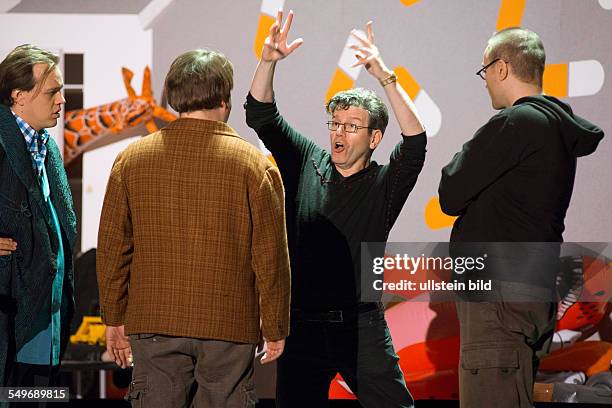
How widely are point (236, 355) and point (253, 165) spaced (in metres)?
0.56

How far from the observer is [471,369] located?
2625 millimetres

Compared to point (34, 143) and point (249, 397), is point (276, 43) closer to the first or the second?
point (34, 143)

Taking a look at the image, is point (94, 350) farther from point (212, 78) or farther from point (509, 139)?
point (509, 139)

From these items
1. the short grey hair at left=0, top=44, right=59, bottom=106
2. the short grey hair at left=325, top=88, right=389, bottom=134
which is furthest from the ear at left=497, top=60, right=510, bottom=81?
the short grey hair at left=0, top=44, right=59, bottom=106

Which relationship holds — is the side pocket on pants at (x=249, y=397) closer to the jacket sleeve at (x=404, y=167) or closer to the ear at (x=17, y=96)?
the jacket sleeve at (x=404, y=167)

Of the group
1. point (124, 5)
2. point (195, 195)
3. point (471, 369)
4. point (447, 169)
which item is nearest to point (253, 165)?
point (195, 195)

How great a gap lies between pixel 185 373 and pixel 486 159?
119 centimetres

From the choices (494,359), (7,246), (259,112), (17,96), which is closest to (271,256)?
(259,112)

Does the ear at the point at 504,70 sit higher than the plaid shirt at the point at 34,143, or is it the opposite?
the ear at the point at 504,70

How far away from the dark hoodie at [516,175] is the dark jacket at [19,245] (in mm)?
1467

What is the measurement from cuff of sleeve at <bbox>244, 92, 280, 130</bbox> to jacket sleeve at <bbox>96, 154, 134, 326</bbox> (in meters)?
0.64

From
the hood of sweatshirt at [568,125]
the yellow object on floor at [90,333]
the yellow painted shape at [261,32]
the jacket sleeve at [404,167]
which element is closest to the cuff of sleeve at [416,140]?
the jacket sleeve at [404,167]

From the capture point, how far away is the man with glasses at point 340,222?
2.80 meters

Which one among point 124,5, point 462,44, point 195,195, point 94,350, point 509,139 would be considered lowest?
point 94,350
